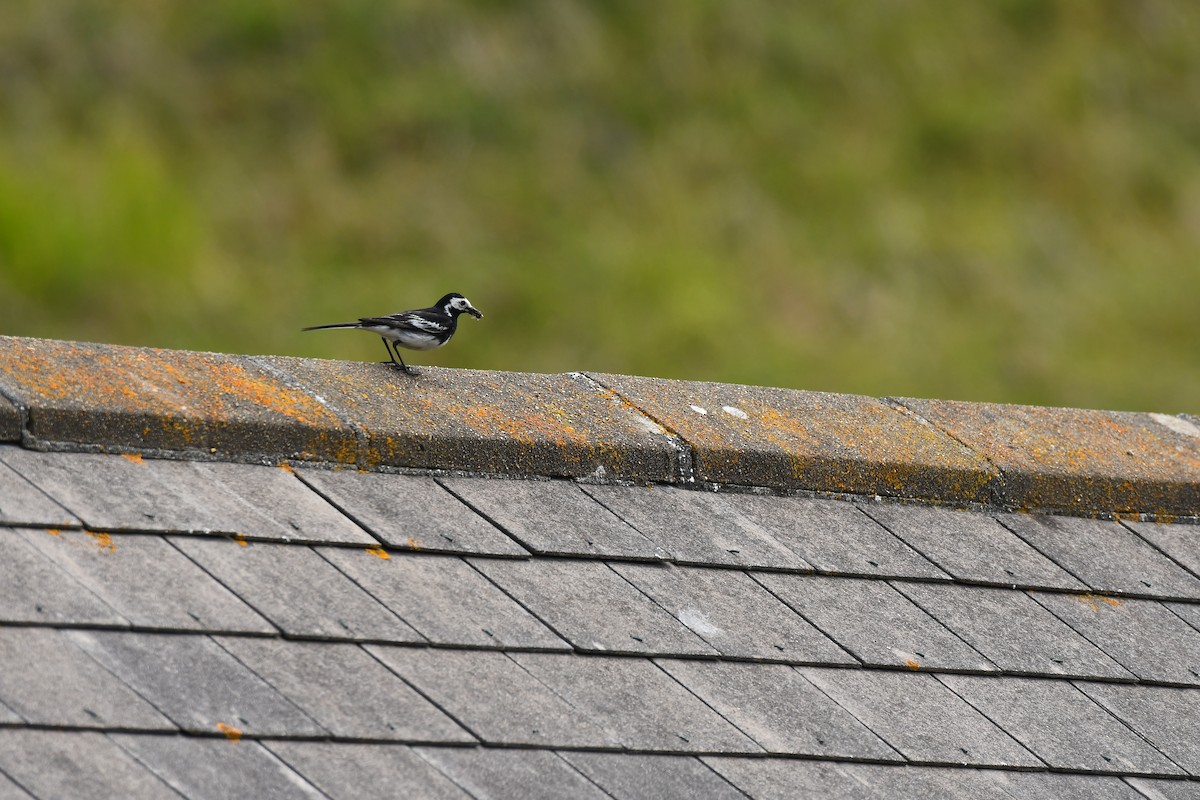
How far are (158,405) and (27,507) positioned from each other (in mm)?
538

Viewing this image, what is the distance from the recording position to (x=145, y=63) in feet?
62.9

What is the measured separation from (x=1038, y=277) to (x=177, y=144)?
32.6 ft

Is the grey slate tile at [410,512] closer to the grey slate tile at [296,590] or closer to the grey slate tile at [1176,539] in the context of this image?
the grey slate tile at [296,590]

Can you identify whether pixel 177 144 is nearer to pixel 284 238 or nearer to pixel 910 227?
pixel 284 238

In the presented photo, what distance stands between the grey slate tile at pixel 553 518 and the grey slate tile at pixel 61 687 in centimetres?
114

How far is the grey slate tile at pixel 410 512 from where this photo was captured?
3.83 metres

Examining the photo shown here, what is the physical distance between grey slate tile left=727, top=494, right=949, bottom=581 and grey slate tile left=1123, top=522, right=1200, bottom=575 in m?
0.89

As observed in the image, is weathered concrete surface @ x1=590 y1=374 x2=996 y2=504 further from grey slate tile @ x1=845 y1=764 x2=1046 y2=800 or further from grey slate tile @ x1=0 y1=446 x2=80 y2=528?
grey slate tile @ x1=0 y1=446 x2=80 y2=528

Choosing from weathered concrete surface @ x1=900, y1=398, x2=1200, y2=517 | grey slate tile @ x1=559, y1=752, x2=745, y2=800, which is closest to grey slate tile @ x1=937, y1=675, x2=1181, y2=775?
grey slate tile @ x1=559, y1=752, x2=745, y2=800

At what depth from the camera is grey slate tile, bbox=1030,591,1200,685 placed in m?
4.22

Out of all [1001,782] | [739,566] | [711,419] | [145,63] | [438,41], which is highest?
[438,41]

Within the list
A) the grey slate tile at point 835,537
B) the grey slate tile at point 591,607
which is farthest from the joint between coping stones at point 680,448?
the grey slate tile at point 591,607

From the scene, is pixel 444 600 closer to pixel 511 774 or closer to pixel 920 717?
pixel 511 774

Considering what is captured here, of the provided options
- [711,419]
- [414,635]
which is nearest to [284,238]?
[711,419]
